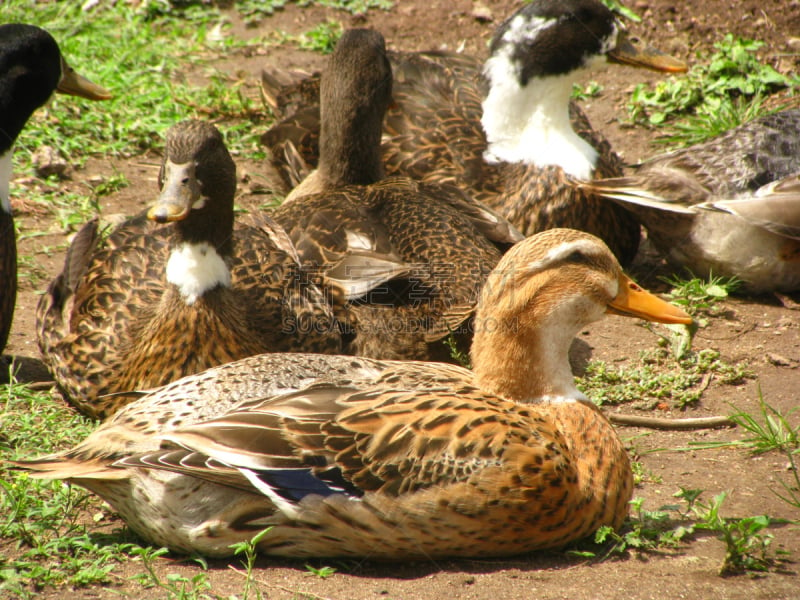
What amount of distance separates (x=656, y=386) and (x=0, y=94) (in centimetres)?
337

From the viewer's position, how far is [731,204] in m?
5.49

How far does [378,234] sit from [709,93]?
3.47 m

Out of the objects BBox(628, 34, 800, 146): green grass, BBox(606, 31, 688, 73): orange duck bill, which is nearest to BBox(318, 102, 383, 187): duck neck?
BBox(606, 31, 688, 73): orange duck bill

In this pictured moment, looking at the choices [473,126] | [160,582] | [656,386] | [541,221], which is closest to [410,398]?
[160,582]

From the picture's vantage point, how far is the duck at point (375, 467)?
3.14 m

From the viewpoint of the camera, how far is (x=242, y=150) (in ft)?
22.9

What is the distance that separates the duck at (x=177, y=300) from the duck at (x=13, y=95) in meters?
0.20

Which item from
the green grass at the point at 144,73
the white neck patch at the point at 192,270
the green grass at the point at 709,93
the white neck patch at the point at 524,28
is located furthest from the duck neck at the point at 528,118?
the white neck patch at the point at 192,270

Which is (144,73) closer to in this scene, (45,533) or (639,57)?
(639,57)

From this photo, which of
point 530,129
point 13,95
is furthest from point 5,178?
point 530,129

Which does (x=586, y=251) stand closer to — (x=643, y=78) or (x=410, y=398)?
(x=410, y=398)

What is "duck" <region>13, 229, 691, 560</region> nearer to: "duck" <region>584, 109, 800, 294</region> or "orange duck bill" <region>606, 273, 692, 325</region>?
"orange duck bill" <region>606, 273, 692, 325</region>

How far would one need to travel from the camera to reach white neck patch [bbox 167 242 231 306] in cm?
423

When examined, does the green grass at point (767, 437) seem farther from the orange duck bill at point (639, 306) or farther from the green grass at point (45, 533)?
the green grass at point (45, 533)
